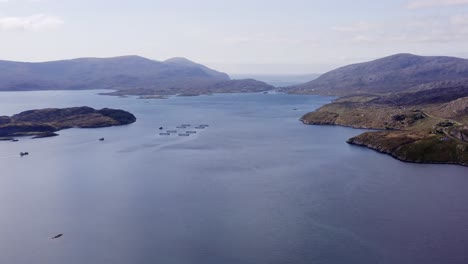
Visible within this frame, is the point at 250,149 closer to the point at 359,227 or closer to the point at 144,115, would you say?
the point at 359,227

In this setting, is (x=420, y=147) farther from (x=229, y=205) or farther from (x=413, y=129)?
(x=229, y=205)

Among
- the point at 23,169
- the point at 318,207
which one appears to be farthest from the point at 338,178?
the point at 23,169

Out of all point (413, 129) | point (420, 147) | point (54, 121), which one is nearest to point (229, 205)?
point (420, 147)

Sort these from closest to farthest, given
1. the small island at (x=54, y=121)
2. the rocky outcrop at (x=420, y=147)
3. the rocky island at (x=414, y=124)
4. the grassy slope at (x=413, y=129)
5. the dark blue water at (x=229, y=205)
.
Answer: the dark blue water at (x=229, y=205) → the rocky outcrop at (x=420, y=147) → the grassy slope at (x=413, y=129) → the rocky island at (x=414, y=124) → the small island at (x=54, y=121)

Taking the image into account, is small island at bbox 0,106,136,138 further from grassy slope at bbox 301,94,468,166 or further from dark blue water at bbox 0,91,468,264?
grassy slope at bbox 301,94,468,166

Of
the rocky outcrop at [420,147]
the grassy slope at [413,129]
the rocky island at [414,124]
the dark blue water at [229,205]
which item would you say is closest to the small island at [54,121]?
the dark blue water at [229,205]

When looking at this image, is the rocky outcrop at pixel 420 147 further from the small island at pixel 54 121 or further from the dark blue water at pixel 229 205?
the small island at pixel 54 121

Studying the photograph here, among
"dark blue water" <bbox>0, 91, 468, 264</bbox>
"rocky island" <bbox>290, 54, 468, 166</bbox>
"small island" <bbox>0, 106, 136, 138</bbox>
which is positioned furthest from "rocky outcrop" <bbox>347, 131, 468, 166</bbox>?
"small island" <bbox>0, 106, 136, 138</bbox>
